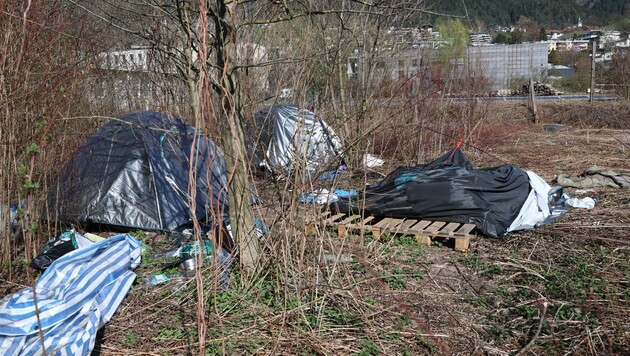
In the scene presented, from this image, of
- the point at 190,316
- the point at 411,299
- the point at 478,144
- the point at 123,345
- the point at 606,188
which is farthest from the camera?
the point at 478,144

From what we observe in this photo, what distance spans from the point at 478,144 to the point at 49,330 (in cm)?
886

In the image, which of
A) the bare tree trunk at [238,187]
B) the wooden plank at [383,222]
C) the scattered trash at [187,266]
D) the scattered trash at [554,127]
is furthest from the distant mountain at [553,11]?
the bare tree trunk at [238,187]

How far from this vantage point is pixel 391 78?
31.4ft

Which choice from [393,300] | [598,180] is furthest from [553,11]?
[393,300]

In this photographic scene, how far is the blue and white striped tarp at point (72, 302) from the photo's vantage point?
3166mm

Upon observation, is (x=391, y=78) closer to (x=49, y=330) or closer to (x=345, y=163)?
(x=345, y=163)

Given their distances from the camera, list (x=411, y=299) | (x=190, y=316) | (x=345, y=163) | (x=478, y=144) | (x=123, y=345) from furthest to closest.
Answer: (x=478, y=144)
(x=345, y=163)
(x=411, y=299)
(x=190, y=316)
(x=123, y=345)

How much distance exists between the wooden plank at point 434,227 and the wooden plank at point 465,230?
0.63 ft

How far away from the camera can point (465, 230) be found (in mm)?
5367

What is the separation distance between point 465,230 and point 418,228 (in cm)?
44

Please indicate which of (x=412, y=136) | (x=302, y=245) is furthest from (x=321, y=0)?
(x=302, y=245)

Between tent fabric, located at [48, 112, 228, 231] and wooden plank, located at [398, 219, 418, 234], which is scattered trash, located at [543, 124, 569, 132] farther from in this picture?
tent fabric, located at [48, 112, 228, 231]

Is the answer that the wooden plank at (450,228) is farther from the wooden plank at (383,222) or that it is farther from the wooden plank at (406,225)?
the wooden plank at (383,222)

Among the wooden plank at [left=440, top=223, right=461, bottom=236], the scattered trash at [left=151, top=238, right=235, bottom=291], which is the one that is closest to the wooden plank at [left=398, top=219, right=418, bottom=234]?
the wooden plank at [left=440, top=223, right=461, bottom=236]
